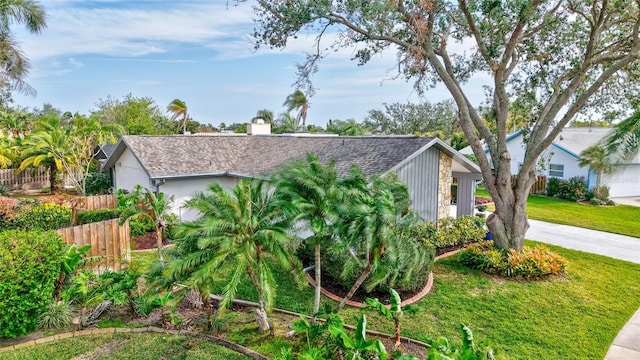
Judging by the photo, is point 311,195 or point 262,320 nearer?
point 311,195

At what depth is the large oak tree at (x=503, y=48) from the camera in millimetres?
11250

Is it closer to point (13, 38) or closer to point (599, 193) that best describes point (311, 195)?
point (599, 193)

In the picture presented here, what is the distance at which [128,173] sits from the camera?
18641 mm

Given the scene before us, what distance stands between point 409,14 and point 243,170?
10.1 m

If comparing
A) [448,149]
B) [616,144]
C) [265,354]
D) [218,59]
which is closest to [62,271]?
[265,354]

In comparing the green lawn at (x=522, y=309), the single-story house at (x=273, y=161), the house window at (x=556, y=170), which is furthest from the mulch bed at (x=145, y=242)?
the house window at (x=556, y=170)

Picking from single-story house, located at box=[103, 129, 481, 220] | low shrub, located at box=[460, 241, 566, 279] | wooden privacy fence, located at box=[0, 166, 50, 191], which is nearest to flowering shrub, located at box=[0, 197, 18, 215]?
single-story house, located at box=[103, 129, 481, 220]

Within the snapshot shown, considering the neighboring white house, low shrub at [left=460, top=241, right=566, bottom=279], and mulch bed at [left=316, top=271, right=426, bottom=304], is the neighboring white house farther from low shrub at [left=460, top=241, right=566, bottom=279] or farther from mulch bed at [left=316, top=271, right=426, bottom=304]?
mulch bed at [left=316, top=271, right=426, bottom=304]

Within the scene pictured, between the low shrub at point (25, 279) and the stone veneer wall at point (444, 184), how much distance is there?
1276 centimetres

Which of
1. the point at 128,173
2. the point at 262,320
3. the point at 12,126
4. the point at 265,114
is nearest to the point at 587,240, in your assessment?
Result: the point at 262,320

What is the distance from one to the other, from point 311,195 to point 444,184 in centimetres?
1013

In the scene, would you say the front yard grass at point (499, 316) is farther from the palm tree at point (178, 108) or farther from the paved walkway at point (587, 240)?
the palm tree at point (178, 108)

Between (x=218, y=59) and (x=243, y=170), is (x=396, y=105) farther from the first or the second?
(x=243, y=170)

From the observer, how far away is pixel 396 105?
43.1 meters
